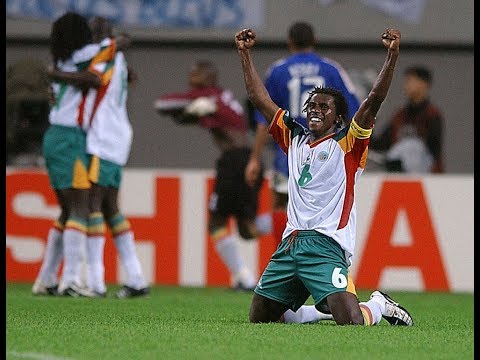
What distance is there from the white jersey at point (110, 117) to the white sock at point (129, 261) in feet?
1.92

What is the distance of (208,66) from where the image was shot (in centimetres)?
1393

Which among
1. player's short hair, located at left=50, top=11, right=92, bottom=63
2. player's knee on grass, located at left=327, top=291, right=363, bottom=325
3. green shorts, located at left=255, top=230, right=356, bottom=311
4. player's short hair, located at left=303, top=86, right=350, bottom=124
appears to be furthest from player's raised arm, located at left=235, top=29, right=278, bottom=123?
player's short hair, located at left=50, top=11, right=92, bottom=63

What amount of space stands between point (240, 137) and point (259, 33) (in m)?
4.87

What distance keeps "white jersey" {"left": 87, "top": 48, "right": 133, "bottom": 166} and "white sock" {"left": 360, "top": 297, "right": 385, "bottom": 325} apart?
142 inches

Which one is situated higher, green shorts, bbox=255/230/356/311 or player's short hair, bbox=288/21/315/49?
player's short hair, bbox=288/21/315/49

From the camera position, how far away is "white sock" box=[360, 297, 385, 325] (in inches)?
316

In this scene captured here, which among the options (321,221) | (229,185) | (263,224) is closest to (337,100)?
(321,221)

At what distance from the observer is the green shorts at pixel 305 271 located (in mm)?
7988

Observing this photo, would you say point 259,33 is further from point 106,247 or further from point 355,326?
point 355,326

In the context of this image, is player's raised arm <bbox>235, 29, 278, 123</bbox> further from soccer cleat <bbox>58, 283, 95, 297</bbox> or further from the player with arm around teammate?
soccer cleat <bbox>58, 283, 95, 297</bbox>

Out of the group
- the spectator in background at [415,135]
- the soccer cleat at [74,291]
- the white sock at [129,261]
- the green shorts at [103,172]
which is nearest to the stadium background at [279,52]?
the spectator in background at [415,135]

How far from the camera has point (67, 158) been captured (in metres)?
11.1

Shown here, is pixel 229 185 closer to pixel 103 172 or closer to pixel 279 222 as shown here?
pixel 279 222

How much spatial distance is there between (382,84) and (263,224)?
585cm
